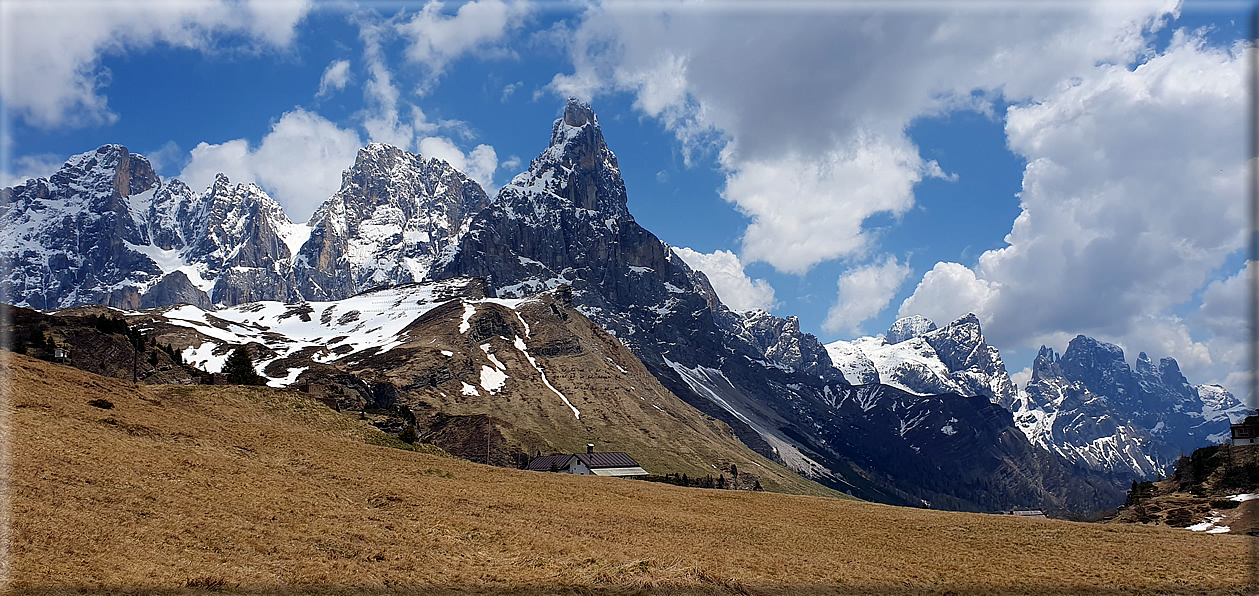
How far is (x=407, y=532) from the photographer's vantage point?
33844 millimetres

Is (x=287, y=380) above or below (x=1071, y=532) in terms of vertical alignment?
above

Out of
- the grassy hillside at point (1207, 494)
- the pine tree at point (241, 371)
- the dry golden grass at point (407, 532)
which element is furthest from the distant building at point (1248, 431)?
the pine tree at point (241, 371)

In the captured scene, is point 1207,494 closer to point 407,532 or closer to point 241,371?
point 407,532

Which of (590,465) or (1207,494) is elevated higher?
(590,465)

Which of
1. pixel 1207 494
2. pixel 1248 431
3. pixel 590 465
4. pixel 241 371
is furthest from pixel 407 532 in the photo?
pixel 1248 431

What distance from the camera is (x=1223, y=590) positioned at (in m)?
34.2

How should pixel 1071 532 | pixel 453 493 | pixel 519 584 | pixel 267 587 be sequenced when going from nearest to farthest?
pixel 267 587, pixel 519 584, pixel 453 493, pixel 1071 532

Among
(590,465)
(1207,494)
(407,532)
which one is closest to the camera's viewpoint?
(407,532)

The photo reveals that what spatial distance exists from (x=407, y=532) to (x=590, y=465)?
336 ft

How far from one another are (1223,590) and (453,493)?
40.5 meters

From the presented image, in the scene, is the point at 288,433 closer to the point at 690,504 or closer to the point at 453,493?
the point at 453,493

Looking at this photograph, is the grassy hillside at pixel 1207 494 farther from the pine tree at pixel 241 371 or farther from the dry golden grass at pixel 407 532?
the pine tree at pixel 241 371

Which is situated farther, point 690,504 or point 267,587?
point 690,504

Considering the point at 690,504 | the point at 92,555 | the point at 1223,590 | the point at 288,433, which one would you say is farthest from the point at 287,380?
the point at 1223,590
